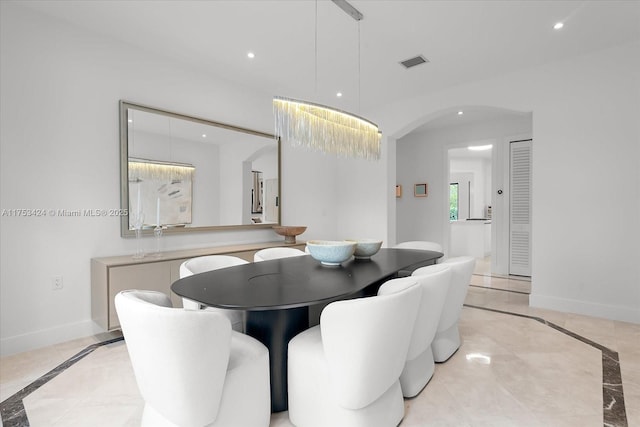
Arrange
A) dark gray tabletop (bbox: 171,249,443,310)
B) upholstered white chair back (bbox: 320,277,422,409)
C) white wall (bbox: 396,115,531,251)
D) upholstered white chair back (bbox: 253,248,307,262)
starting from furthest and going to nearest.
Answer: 1. white wall (bbox: 396,115,531,251)
2. upholstered white chair back (bbox: 253,248,307,262)
3. dark gray tabletop (bbox: 171,249,443,310)
4. upholstered white chair back (bbox: 320,277,422,409)

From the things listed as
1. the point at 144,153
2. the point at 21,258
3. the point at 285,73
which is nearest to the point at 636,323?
the point at 285,73

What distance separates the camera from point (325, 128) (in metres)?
2.49

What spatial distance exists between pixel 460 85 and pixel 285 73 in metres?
2.29

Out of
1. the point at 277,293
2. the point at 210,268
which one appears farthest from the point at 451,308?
the point at 210,268

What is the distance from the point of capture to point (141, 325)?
4.13 ft

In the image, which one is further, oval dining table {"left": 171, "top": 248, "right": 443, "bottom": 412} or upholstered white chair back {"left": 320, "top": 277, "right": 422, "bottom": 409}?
oval dining table {"left": 171, "top": 248, "right": 443, "bottom": 412}

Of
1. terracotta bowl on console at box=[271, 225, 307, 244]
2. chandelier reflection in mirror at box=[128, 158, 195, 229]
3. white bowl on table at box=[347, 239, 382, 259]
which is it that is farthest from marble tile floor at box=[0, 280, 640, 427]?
terracotta bowl on console at box=[271, 225, 307, 244]

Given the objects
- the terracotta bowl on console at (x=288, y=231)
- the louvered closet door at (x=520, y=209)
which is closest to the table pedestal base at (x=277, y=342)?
the terracotta bowl on console at (x=288, y=231)

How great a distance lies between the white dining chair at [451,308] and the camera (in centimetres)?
231

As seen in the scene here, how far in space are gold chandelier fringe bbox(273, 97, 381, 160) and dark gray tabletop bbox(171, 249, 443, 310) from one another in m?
0.93

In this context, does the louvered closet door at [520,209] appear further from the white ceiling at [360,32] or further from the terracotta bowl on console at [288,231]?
the terracotta bowl on console at [288,231]

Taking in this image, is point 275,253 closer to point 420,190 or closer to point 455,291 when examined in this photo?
point 455,291

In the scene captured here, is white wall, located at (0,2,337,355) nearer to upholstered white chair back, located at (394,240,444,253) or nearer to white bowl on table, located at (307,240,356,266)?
white bowl on table, located at (307,240,356,266)

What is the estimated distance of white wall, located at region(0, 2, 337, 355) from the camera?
8.52 ft
